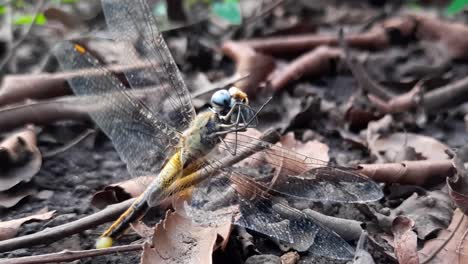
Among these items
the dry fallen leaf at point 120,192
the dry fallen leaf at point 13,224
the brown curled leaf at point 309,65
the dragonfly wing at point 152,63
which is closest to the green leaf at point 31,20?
the dragonfly wing at point 152,63

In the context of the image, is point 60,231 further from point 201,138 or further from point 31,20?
point 31,20

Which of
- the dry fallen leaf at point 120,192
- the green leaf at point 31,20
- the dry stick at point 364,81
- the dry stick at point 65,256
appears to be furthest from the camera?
the green leaf at point 31,20

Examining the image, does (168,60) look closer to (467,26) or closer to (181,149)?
(181,149)

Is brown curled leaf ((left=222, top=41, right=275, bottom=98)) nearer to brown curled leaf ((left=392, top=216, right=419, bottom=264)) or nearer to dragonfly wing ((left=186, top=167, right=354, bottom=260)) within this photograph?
dragonfly wing ((left=186, top=167, right=354, bottom=260))

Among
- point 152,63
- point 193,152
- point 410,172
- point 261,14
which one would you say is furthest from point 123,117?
point 261,14

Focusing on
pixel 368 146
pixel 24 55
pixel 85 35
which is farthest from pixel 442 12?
pixel 24 55

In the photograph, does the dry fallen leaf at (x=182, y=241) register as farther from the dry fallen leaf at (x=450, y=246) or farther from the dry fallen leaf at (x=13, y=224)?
the dry fallen leaf at (x=450, y=246)
